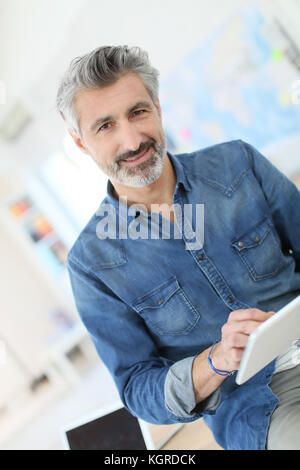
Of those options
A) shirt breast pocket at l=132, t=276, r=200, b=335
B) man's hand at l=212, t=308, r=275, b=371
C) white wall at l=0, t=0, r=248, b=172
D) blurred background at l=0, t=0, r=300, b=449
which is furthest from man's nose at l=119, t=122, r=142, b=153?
white wall at l=0, t=0, r=248, b=172

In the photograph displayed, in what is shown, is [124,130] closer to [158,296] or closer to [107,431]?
[158,296]

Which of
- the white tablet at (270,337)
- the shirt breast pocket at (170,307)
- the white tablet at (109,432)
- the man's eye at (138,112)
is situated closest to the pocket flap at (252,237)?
the shirt breast pocket at (170,307)

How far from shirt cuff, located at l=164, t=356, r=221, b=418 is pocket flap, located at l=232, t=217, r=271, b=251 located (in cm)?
32

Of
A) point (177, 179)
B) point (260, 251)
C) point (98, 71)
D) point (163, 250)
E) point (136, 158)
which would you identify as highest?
point (98, 71)

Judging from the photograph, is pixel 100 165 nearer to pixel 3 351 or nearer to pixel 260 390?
pixel 260 390

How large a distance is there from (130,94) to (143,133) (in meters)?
0.10

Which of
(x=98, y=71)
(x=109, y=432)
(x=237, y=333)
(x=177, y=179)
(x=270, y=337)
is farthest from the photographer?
(x=109, y=432)

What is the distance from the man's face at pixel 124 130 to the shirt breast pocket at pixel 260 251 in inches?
11.1

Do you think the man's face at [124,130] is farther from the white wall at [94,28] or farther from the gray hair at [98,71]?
the white wall at [94,28]

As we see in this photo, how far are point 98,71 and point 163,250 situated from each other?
461 millimetres

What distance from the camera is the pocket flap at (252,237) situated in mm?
1036

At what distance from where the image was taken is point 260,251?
3.43 feet

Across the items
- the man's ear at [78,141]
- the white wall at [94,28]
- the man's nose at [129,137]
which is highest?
the white wall at [94,28]

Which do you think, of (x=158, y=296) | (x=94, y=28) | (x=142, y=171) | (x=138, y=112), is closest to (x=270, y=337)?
(x=158, y=296)
